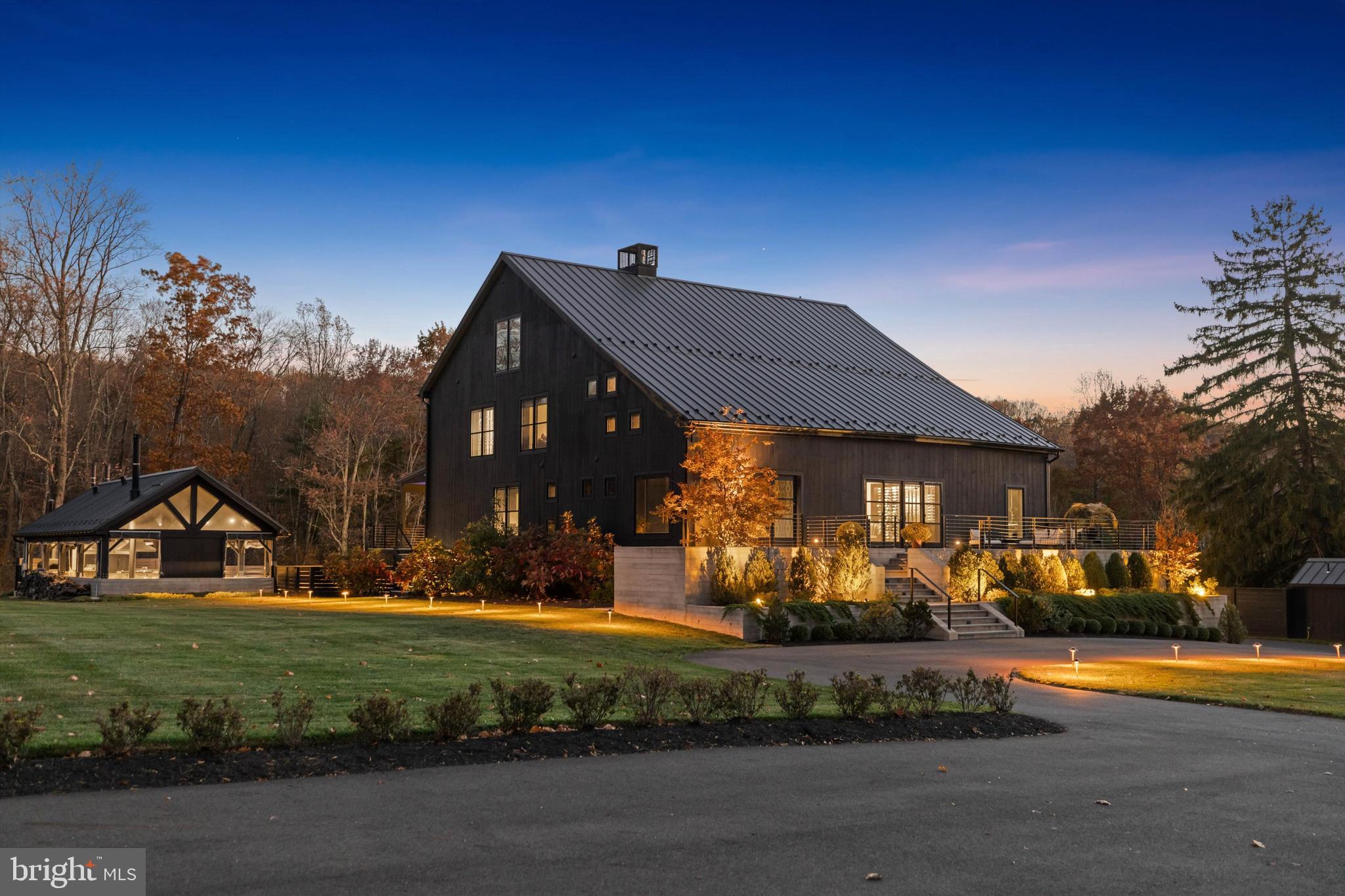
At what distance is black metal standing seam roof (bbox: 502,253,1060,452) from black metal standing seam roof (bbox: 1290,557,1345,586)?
26.0 ft

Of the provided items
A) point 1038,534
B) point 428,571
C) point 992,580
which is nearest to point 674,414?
point 992,580

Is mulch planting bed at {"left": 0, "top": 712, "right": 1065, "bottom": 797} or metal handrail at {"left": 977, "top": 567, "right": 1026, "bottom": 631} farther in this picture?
metal handrail at {"left": 977, "top": 567, "right": 1026, "bottom": 631}

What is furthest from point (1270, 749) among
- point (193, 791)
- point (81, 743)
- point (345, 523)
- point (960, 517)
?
point (345, 523)

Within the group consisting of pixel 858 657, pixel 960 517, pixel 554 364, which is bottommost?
pixel 858 657

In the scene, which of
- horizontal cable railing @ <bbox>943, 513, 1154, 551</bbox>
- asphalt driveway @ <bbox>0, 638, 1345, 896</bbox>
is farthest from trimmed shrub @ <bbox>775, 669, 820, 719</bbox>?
horizontal cable railing @ <bbox>943, 513, 1154, 551</bbox>

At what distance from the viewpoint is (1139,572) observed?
31.4 metres

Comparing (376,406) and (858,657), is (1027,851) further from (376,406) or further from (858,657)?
(376,406)

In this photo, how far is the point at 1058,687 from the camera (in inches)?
622

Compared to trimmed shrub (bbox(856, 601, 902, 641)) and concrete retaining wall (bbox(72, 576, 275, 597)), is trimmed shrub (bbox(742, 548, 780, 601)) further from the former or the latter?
concrete retaining wall (bbox(72, 576, 275, 597))

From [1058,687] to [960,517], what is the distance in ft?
58.4

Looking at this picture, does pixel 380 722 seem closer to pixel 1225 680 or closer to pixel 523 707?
pixel 523 707

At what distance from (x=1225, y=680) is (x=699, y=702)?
10.3m

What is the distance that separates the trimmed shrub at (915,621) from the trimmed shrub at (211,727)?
56.5ft

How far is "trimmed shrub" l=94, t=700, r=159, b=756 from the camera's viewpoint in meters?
8.38
